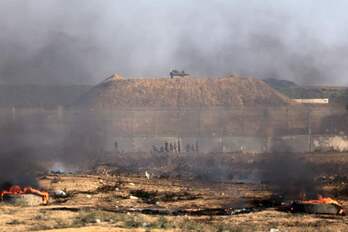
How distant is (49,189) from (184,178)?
42.4 ft

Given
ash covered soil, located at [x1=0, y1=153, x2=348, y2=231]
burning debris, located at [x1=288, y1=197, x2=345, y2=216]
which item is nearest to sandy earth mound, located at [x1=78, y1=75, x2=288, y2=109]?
ash covered soil, located at [x1=0, y1=153, x2=348, y2=231]

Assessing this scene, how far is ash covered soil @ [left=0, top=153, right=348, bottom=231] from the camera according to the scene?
75.3ft

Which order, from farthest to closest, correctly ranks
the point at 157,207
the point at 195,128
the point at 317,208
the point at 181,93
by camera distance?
1. the point at 181,93
2. the point at 195,128
3. the point at 157,207
4. the point at 317,208

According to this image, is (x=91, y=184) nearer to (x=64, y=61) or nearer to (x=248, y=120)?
(x=248, y=120)

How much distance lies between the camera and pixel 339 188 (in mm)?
37406

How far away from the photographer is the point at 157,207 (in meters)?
30.5

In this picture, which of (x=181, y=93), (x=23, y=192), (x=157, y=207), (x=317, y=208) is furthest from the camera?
(x=181, y=93)

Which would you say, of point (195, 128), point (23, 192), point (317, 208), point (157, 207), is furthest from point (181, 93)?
point (317, 208)

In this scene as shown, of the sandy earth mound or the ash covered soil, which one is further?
the sandy earth mound

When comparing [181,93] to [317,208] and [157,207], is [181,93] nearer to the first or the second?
[157,207]

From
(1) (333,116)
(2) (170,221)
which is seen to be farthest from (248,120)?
(2) (170,221)

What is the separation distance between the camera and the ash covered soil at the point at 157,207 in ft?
75.3

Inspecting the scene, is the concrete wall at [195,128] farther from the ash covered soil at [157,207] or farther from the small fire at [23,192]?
the small fire at [23,192]

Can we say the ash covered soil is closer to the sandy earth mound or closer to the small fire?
the small fire
